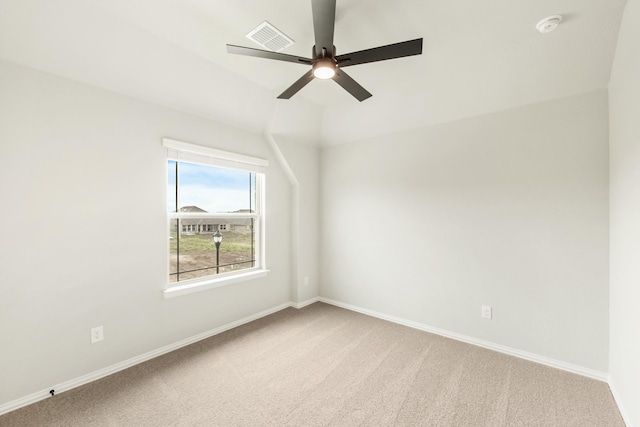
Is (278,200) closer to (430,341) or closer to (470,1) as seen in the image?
(430,341)

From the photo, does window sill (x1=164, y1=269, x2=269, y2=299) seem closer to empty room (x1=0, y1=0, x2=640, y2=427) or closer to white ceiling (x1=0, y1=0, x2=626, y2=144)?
empty room (x1=0, y1=0, x2=640, y2=427)

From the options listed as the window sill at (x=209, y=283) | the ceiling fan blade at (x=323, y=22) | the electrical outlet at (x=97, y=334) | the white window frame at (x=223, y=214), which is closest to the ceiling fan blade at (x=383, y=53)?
the ceiling fan blade at (x=323, y=22)

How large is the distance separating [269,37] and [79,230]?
6.98 ft

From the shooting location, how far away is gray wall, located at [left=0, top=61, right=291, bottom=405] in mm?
1912

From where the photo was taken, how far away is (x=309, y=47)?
2.23 metres

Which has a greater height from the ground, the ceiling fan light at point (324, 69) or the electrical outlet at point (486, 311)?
the ceiling fan light at point (324, 69)

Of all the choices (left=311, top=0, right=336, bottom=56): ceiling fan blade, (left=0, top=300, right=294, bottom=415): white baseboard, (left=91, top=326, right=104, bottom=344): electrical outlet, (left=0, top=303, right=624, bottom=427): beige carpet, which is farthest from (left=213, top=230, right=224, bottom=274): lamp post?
(left=311, top=0, right=336, bottom=56): ceiling fan blade

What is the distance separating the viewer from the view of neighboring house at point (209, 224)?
2.97 meters

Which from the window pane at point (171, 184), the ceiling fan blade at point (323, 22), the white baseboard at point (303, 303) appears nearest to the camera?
the ceiling fan blade at point (323, 22)

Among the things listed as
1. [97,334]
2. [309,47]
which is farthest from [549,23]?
[97,334]

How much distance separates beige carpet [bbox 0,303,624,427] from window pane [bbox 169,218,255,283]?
0.79m

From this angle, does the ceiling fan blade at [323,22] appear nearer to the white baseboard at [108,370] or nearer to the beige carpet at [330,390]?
the beige carpet at [330,390]

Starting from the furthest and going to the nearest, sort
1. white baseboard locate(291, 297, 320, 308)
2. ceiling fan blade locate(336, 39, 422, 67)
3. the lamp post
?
white baseboard locate(291, 297, 320, 308) → the lamp post → ceiling fan blade locate(336, 39, 422, 67)

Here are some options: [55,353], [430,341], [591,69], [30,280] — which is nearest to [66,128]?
[30,280]
